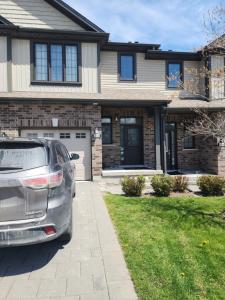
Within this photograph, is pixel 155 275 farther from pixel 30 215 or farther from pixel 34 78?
pixel 34 78

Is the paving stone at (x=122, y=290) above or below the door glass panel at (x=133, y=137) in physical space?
below

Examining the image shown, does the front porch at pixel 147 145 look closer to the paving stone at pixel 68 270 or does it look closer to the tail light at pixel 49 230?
the paving stone at pixel 68 270

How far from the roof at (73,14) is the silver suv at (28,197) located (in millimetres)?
10833

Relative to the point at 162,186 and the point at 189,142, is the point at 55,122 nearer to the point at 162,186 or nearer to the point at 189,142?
the point at 162,186

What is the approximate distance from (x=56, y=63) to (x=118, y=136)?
183 inches

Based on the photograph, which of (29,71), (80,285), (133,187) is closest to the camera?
(80,285)

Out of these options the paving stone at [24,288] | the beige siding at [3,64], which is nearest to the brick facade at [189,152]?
the beige siding at [3,64]

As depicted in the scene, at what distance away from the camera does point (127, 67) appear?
1553 centimetres

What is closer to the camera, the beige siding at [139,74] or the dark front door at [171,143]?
the beige siding at [139,74]

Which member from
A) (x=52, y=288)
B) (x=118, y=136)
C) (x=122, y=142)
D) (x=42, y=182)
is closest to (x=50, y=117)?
(x=118, y=136)

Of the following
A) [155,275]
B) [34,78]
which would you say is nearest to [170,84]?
[34,78]

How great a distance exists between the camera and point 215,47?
7.54 meters

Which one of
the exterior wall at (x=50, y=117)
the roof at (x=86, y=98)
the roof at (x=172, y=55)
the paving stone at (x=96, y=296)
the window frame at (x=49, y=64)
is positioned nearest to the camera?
the paving stone at (x=96, y=296)

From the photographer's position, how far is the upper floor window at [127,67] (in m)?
15.4
